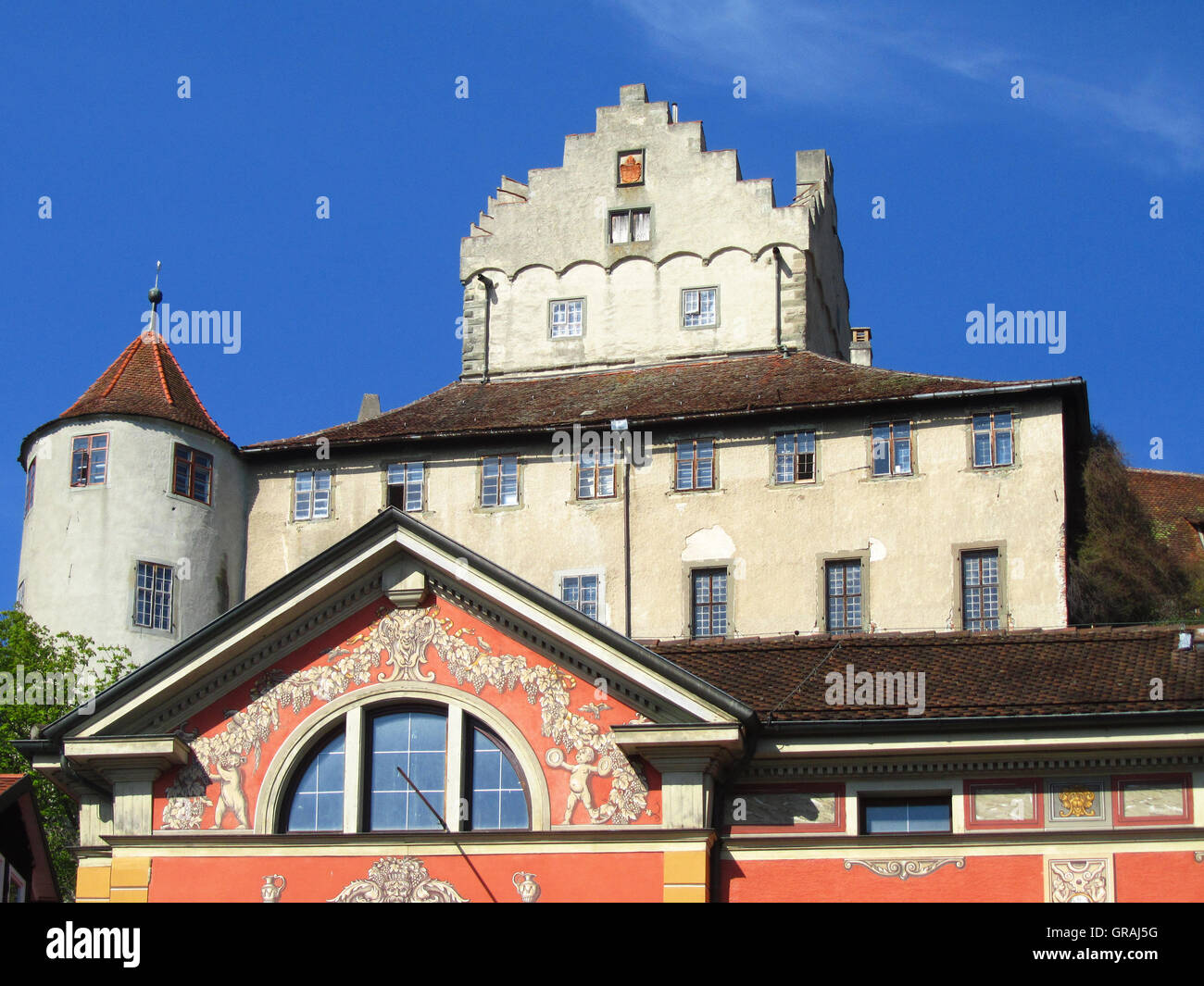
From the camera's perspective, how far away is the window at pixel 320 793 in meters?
30.5

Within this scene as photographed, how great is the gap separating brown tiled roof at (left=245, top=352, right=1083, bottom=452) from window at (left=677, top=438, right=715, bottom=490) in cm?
80

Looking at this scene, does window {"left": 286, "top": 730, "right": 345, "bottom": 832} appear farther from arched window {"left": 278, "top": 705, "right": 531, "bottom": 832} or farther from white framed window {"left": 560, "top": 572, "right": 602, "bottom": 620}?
white framed window {"left": 560, "top": 572, "right": 602, "bottom": 620}

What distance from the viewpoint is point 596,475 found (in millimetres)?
57156

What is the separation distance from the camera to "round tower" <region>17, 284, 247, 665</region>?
56312 millimetres

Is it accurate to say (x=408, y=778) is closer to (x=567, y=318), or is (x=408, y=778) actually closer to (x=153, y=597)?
(x=153, y=597)

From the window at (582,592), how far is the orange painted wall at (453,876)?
26.1 metres

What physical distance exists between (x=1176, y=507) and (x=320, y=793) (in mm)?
40006

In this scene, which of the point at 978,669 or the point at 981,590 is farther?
the point at 981,590

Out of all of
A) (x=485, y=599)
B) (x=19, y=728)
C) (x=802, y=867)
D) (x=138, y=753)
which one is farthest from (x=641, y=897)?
(x=19, y=728)

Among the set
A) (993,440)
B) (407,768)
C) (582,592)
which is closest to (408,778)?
(407,768)

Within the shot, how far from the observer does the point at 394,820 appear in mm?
30312

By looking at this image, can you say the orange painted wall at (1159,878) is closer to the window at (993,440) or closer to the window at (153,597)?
the window at (993,440)

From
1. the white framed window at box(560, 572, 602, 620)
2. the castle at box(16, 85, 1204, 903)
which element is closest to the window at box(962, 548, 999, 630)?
the castle at box(16, 85, 1204, 903)

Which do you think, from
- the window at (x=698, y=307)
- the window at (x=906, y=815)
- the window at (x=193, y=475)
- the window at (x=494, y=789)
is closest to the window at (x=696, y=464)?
the window at (x=698, y=307)
